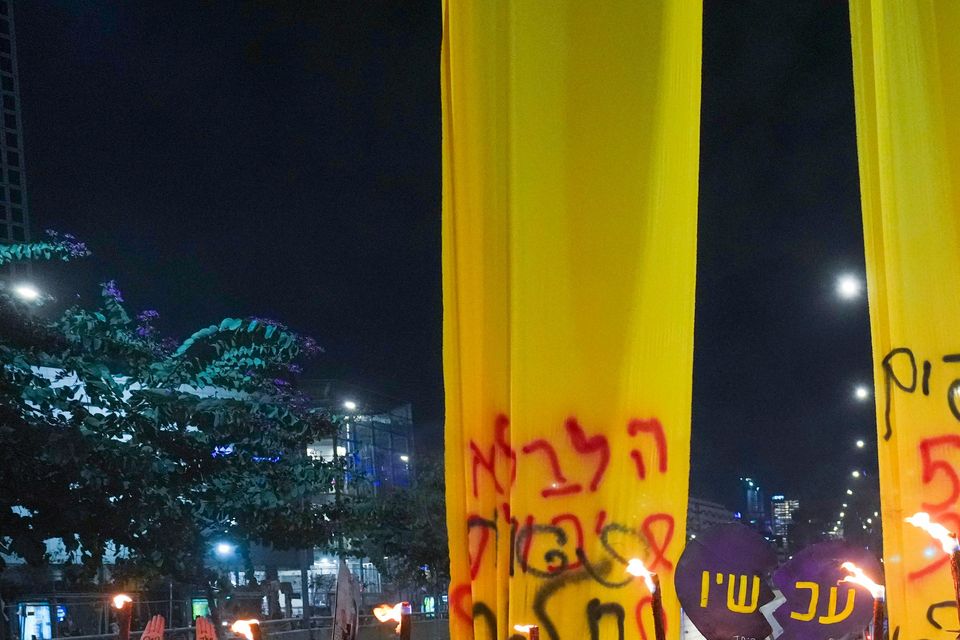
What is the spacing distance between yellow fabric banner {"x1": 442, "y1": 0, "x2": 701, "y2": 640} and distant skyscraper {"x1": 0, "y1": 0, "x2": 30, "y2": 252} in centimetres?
1539

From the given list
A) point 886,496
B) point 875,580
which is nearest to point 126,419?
point 886,496

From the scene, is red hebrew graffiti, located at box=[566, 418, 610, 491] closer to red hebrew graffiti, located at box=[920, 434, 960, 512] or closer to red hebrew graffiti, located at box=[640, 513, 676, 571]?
red hebrew graffiti, located at box=[640, 513, 676, 571]

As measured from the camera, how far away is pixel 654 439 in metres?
3.78

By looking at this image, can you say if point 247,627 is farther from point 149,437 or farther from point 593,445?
point 149,437

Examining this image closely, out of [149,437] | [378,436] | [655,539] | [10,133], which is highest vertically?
[10,133]

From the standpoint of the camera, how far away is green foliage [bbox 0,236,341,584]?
8.31 m

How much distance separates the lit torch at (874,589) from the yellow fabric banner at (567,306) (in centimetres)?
95

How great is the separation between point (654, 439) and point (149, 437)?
6393 millimetres

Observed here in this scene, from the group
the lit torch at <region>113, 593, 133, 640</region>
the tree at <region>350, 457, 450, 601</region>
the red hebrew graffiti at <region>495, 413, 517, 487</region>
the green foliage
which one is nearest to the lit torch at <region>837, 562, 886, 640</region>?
the red hebrew graffiti at <region>495, 413, 517, 487</region>

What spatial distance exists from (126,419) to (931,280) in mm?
6995

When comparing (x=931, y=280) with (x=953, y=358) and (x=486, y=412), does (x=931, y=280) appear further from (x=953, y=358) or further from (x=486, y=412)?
(x=486, y=412)

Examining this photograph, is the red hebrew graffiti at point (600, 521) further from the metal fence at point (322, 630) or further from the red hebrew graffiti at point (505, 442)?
the metal fence at point (322, 630)

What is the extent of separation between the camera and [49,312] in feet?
28.8

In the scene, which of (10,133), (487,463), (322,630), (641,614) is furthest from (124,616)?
(10,133)
